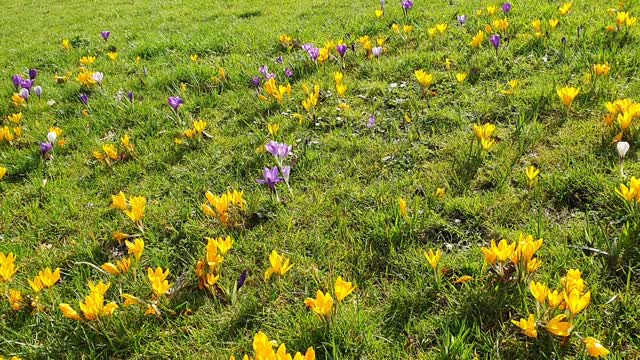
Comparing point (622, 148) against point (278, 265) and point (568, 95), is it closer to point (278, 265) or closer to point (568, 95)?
point (568, 95)

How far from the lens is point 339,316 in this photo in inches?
98.2

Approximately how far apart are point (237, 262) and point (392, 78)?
2830 millimetres

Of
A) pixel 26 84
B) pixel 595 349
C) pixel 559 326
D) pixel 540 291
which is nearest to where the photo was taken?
pixel 595 349

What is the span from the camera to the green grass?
2461 mm

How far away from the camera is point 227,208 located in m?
3.23

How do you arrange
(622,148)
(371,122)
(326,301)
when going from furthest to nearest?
(371,122), (622,148), (326,301)

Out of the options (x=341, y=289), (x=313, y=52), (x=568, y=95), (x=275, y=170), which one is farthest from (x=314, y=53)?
(x=341, y=289)

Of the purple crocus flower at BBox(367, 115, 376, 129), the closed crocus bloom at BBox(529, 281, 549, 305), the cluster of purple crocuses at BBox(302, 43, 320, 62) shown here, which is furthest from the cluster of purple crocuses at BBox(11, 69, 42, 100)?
the closed crocus bloom at BBox(529, 281, 549, 305)

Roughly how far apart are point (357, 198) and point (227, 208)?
2.93 feet

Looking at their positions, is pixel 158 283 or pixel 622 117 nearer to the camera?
pixel 158 283

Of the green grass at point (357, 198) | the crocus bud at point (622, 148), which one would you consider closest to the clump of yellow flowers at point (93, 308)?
the green grass at point (357, 198)

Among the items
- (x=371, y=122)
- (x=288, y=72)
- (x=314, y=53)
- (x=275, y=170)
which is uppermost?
(x=314, y=53)

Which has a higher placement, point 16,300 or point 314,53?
point 314,53

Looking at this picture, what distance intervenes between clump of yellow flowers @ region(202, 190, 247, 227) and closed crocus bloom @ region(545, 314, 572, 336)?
76.1 inches
